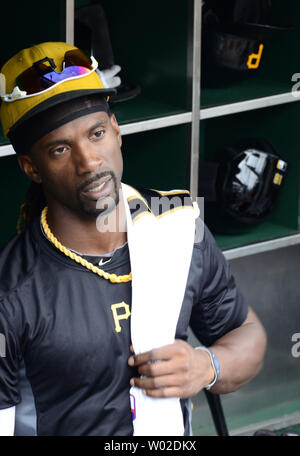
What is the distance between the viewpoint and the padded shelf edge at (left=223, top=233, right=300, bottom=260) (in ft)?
9.30

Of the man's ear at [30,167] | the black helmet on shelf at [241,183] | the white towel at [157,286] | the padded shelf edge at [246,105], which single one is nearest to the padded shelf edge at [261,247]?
the black helmet on shelf at [241,183]

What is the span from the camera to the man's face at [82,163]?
157 centimetres

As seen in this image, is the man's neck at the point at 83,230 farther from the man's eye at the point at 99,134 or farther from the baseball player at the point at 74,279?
the man's eye at the point at 99,134

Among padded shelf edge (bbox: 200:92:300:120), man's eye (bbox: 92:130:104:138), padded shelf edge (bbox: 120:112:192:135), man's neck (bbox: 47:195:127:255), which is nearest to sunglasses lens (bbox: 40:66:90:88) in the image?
man's eye (bbox: 92:130:104:138)

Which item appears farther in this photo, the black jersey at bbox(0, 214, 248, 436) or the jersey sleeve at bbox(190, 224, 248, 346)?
the jersey sleeve at bbox(190, 224, 248, 346)

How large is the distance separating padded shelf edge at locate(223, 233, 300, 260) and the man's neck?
1157 mm

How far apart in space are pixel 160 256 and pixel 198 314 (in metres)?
0.18

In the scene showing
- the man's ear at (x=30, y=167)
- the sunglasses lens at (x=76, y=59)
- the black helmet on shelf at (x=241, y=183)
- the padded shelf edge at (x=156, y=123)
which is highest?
the sunglasses lens at (x=76, y=59)

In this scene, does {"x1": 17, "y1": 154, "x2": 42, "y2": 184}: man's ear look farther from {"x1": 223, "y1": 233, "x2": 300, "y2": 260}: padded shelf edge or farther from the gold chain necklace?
{"x1": 223, "y1": 233, "x2": 300, "y2": 260}: padded shelf edge

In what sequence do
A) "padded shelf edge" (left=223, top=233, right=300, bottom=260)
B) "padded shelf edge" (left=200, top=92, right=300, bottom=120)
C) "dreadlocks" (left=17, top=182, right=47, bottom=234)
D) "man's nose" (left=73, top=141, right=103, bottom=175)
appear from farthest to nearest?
"padded shelf edge" (left=223, top=233, right=300, bottom=260) → "padded shelf edge" (left=200, top=92, right=300, bottom=120) → "dreadlocks" (left=17, top=182, right=47, bottom=234) → "man's nose" (left=73, top=141, right=103, bottom=175)

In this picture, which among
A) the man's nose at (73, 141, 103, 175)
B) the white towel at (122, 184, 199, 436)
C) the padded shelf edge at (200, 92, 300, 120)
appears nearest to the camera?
the man's nose at (73, 141, 103, 175)

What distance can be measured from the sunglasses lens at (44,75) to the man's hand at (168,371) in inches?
21.4

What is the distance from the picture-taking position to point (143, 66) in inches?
108

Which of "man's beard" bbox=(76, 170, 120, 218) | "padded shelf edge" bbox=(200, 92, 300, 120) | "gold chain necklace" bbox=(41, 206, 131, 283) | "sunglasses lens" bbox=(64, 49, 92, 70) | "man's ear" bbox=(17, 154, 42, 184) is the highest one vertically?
"sunglasses lens" bbox=(64, 49, 92, 70)
